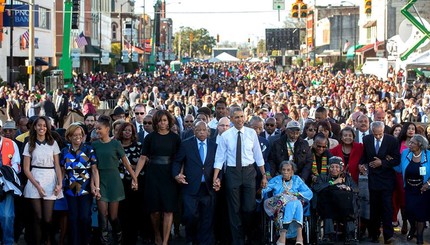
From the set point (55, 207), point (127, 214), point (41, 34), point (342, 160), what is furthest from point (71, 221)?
point (41, 34)

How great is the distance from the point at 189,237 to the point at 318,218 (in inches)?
70.9

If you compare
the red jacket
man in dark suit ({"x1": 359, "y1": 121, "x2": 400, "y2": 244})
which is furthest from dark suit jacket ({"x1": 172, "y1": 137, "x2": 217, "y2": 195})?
man in dark suit ({"x1": 359, "y1": 121, "x2": 400, "y2": 244})

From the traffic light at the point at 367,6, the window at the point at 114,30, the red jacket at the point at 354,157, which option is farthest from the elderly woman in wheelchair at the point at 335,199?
the window at the point at 114,30

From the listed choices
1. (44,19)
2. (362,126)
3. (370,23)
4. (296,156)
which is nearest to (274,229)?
(296,156)

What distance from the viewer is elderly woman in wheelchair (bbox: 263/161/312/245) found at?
11.1m

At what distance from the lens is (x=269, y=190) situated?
1143cm

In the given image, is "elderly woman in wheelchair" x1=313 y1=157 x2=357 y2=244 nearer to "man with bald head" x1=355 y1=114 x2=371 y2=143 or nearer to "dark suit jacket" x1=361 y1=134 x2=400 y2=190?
"dark suit jacket" x1=361 y1=134 x2=400 y2=190

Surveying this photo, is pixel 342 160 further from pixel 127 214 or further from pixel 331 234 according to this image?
pixel 127 214

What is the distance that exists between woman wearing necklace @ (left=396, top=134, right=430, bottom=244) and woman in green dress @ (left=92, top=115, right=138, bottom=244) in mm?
3969

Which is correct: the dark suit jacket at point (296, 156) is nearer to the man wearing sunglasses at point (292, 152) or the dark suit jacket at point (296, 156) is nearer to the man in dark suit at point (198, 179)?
the man wearing sunglasses at point (292, 152)

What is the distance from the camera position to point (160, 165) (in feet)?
37.3

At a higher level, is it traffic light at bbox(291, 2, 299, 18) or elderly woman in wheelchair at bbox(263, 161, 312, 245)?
traffic light at bbox(291, 2, 299, 18)

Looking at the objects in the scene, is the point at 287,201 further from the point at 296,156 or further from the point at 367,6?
the point at 367,6

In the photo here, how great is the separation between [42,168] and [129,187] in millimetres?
1440
